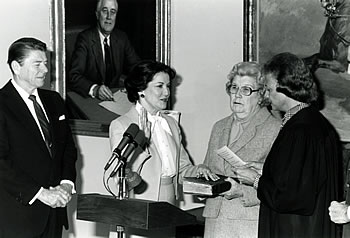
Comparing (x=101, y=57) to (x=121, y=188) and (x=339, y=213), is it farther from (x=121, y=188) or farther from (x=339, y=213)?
(x=339, y=213)

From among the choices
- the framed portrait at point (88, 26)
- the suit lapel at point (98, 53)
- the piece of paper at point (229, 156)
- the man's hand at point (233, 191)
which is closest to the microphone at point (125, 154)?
the piece of paper at point (229, 156)

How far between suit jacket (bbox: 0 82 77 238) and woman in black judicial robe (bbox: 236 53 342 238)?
142 centimetres

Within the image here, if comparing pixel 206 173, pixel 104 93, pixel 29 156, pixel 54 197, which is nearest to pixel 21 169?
pixel 29 156

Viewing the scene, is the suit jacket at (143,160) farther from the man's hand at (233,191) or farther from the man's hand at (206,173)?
the man's hand at (233,191)

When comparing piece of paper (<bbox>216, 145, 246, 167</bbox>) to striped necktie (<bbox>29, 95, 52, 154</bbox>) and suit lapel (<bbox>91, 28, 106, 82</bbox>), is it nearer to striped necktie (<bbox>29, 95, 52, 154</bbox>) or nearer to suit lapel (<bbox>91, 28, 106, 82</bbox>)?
striped necktie (<bbox>29, 95, 52, 154</bbox>)

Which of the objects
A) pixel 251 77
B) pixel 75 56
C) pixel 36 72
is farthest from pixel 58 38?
pixel 251 77

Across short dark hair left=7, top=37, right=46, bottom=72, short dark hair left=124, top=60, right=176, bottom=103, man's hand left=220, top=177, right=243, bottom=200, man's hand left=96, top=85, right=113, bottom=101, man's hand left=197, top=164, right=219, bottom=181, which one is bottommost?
man's hand left=220, top=177, right=243, bottom=200

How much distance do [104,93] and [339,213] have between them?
9.01ft

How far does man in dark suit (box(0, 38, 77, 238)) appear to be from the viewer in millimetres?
4598

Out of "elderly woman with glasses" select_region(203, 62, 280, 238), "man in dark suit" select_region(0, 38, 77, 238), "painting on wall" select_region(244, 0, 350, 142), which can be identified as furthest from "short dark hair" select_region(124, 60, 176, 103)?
"painting on wall" select_region(244, 0, 350, 142)

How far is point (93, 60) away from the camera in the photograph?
6.25m

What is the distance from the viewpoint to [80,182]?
20.6ft

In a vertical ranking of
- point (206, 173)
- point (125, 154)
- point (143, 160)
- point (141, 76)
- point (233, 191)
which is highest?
point (141, 76)

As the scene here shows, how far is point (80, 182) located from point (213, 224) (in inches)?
60.4
